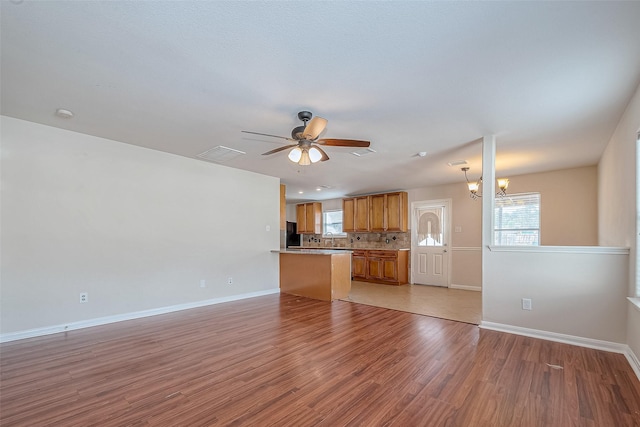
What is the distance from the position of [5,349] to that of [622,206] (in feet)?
22.2

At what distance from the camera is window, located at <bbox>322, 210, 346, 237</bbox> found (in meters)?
9.23

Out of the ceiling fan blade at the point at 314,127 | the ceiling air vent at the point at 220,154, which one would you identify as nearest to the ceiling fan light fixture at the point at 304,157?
the ceiling fan blade at the point at 314,127

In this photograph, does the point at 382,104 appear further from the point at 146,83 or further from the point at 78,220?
the point at 78,220

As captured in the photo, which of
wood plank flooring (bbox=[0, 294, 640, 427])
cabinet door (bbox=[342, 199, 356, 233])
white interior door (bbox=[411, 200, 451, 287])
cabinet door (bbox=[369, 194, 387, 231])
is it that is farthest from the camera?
cabinet door (bbox=[342, 199, 356, 233])

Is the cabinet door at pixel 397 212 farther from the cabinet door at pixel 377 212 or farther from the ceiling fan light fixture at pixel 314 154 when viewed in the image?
the ceiling fan light fixture at pixel 314 154

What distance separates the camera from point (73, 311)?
3650mm

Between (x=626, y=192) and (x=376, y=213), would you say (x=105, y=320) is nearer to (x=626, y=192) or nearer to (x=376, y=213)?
(x=376, y=213)

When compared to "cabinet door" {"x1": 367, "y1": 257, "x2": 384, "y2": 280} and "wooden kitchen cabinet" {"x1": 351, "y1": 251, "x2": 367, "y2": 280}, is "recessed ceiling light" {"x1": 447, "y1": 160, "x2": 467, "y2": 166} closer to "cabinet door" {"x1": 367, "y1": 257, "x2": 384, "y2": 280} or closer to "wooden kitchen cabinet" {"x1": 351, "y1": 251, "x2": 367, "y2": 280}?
"cabinet door" {"x1": 367, "y1": 257, "x2": 384, "y2": 280}

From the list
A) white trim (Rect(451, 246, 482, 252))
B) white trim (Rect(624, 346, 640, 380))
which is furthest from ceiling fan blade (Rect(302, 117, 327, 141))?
white trim (Rect(451, 246, 482, 252))

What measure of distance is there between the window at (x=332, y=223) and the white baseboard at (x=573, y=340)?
5663mm

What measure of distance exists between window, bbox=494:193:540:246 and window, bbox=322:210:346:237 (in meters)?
4.37

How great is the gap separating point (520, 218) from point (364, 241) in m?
3.96

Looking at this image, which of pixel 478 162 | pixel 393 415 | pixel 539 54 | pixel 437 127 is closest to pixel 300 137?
pixel 437 127

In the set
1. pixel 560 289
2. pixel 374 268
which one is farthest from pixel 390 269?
pixel 560 289
